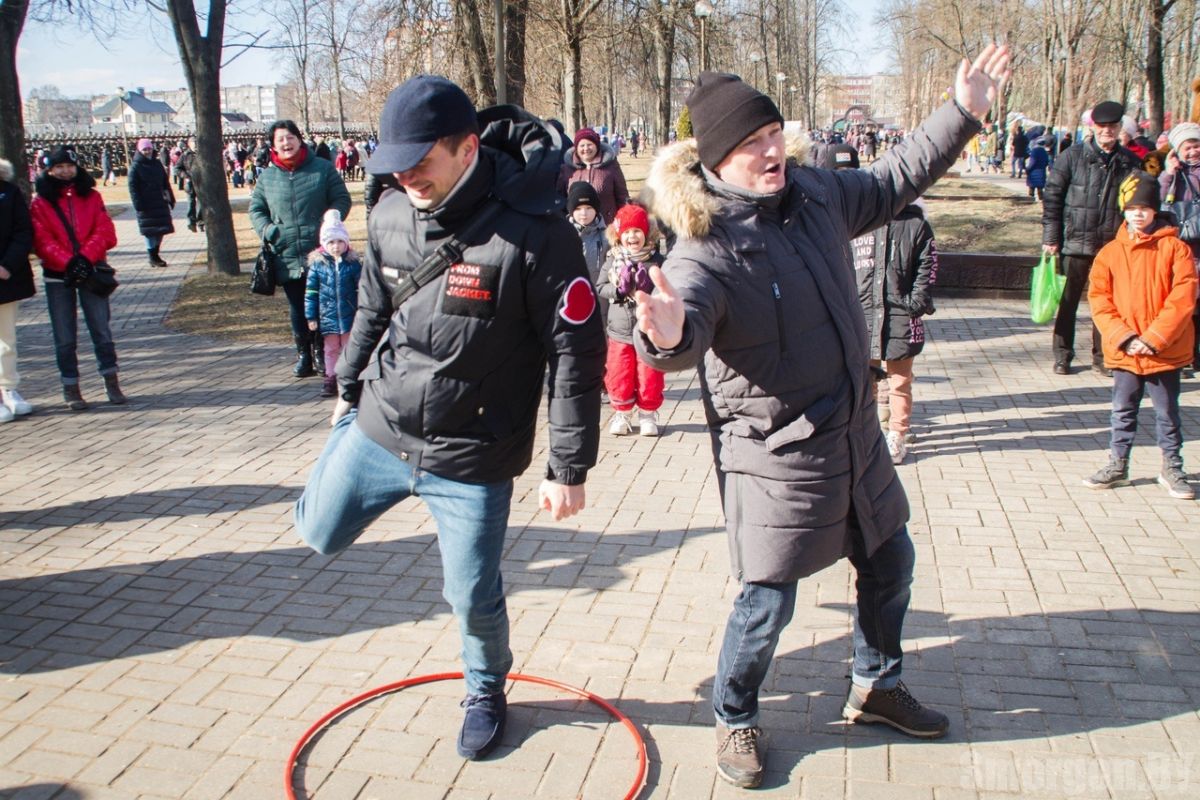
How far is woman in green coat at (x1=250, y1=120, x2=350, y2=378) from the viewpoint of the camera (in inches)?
343

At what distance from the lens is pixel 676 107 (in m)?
62.2

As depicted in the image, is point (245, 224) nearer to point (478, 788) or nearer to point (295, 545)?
point (295, 545)

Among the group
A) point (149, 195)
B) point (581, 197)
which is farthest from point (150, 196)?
point (581, 197)

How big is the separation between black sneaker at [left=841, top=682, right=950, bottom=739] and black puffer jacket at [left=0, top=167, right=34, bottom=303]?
22.0 feet

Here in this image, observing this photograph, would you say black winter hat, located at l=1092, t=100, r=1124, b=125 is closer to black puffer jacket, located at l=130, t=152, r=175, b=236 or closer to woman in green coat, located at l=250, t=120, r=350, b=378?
woman in green coat, located at l=250, t=120, r=350, b=378

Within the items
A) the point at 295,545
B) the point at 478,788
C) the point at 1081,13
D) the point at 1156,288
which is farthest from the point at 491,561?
the point at 1081,13

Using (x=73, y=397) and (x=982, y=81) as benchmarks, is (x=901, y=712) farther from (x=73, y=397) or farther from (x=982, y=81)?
(x=73, y=397)

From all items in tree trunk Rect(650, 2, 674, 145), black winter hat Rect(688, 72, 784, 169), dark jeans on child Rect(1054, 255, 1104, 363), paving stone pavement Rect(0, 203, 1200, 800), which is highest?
tree trunk Rect(650, 2, 674, 145)

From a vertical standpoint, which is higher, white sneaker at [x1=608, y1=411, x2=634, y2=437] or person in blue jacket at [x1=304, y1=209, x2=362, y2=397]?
person in blue jacket at [x1=304, y1=209, x2=362, y2=397]

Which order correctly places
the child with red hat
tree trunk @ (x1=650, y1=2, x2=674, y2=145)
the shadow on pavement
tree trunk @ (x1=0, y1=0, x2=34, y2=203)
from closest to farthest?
the shadow on pavement
the child with red hat
tree trunk @ (x1=0, y1=0, x2=34, y2=203)
tree trunk @ (x1=650, y1=2, x2=674, y2=145)

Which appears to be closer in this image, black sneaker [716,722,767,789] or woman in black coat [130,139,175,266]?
black sneaker [716,722,767,789]

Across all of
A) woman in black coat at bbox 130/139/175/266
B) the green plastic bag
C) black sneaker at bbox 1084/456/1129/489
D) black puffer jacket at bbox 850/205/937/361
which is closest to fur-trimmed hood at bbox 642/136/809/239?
black puffer jacket at bbox 850/205/937/361

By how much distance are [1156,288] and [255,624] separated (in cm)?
497

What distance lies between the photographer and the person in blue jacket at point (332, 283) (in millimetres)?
8141
